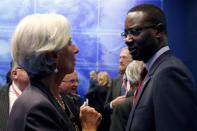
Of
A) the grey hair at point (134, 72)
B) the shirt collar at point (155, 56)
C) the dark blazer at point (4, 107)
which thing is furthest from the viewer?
the grey hair at point (134, 72)

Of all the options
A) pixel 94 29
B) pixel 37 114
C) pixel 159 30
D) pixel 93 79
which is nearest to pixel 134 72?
pixel 159 30

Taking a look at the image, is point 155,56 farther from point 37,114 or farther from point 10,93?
point 10,93

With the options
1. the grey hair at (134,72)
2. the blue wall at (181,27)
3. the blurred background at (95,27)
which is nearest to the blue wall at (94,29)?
the blurred background at (95,27)

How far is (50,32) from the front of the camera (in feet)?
5.94

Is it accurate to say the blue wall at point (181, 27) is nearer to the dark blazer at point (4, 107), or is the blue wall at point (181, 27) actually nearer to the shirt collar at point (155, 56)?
the dark blazer at point (4, 107)

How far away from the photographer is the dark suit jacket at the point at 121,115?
138 inches

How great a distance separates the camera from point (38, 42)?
1795mm

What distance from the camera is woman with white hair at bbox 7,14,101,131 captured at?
1.72 meters

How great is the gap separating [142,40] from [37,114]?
975 mm

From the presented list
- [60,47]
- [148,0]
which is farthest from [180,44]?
[60,47]

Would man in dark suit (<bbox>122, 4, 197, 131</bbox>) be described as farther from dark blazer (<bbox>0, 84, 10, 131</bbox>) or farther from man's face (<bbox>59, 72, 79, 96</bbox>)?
man's face (<bbox>59, 72, 79, 96</bbox>)

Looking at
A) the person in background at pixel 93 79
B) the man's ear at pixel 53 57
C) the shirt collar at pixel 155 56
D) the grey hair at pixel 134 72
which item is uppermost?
the man's ear at pixel 53 57

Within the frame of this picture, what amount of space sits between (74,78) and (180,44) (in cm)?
423

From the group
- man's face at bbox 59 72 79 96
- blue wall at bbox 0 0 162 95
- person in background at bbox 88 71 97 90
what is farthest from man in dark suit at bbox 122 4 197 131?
blue wall at bbox 0 0 162 95
